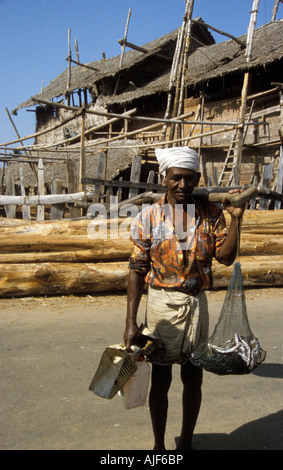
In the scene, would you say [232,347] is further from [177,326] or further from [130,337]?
[130,337]

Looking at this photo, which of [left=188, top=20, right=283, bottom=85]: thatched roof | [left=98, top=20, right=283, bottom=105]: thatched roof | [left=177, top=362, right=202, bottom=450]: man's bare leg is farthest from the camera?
[left=98, top=20, right=283, bottom=105]: thatched roof

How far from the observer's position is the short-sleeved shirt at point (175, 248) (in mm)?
2279

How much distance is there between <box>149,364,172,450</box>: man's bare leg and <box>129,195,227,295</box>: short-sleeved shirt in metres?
0.50

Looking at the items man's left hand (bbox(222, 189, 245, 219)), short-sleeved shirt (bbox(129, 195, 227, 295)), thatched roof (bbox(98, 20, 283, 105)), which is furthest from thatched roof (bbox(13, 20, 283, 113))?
short-sleeved shirt (bbox(129, 195, 227, 295))

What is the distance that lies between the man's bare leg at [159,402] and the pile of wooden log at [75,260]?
3644 mm

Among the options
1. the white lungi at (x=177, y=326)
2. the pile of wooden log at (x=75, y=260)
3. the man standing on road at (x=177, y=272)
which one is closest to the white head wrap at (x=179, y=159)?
the man standing on road at (x=177, y=272)

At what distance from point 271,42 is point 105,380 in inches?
661

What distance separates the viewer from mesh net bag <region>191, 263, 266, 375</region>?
7.32 ft

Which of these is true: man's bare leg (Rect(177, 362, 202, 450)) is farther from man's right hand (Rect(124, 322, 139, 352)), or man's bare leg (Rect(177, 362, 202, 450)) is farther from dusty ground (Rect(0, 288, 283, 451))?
man's right hand (Rect(124, 322, 139, 352))

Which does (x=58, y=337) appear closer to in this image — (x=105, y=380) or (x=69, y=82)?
(x=105, y=380)

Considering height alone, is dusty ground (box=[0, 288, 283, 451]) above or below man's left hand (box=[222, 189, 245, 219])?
below

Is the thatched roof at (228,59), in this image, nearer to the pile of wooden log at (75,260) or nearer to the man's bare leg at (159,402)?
the pile of wooden log at (75,260)

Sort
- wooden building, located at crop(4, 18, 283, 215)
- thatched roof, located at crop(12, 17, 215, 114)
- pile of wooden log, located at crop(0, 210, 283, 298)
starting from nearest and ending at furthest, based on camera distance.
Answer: pile of wooden log, located at crop(0, 210, 283, 298) < wooden building, located at crop(4, 18, 283, 215) < thatched roof, located at crop(12, 17, 215, 114)

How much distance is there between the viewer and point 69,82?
2752 centimetres
